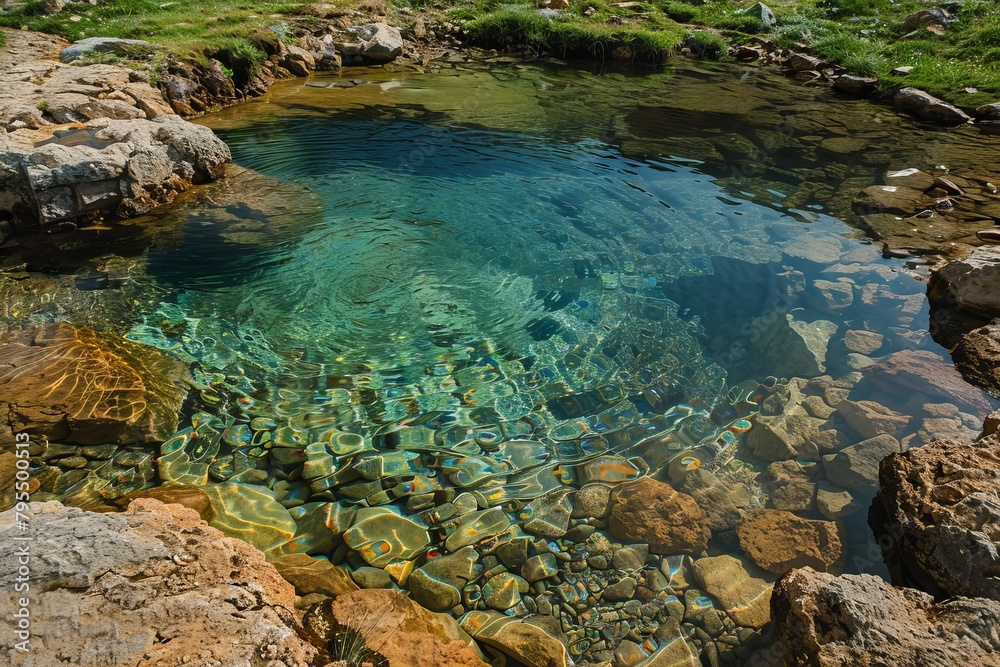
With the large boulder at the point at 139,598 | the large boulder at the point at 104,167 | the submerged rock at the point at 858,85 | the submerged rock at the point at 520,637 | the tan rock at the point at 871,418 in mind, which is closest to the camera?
the large boulder at the point at 139,598

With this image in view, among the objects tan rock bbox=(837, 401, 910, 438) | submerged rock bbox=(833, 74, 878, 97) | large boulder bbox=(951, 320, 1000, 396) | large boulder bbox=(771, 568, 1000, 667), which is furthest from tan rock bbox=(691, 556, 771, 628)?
submerged rock bbox=(833, 74, 878, 97)

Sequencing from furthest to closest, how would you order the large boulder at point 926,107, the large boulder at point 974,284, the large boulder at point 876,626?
the large boulder at point 926,107, the large boulder at point 974,284, the large boulder at point 876,626

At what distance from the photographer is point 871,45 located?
57.7ft

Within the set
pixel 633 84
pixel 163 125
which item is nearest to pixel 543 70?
pixel 633 84

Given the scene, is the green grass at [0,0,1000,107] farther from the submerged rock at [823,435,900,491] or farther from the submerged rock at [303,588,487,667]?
the submerged rock at [823,435,900,491]

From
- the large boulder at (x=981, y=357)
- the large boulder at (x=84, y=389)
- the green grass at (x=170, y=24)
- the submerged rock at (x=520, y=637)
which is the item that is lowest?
the submerged rock at (x=520, y=637)

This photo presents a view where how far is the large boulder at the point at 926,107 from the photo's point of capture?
12.9 metres

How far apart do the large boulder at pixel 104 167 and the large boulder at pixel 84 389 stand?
255cm

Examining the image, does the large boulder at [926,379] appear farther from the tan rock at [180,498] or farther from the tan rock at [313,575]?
the tan rock at [180,498]

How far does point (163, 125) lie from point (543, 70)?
1131 cm

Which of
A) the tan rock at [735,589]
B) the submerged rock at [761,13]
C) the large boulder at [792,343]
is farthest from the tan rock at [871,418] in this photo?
the submerged rock at [761,13]

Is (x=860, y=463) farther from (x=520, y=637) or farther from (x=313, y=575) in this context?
(x=313, y=575)

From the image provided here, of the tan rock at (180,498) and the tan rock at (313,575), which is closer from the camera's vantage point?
the tan rock at (313,575)

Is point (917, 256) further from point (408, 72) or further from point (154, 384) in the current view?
point (408, 72)
